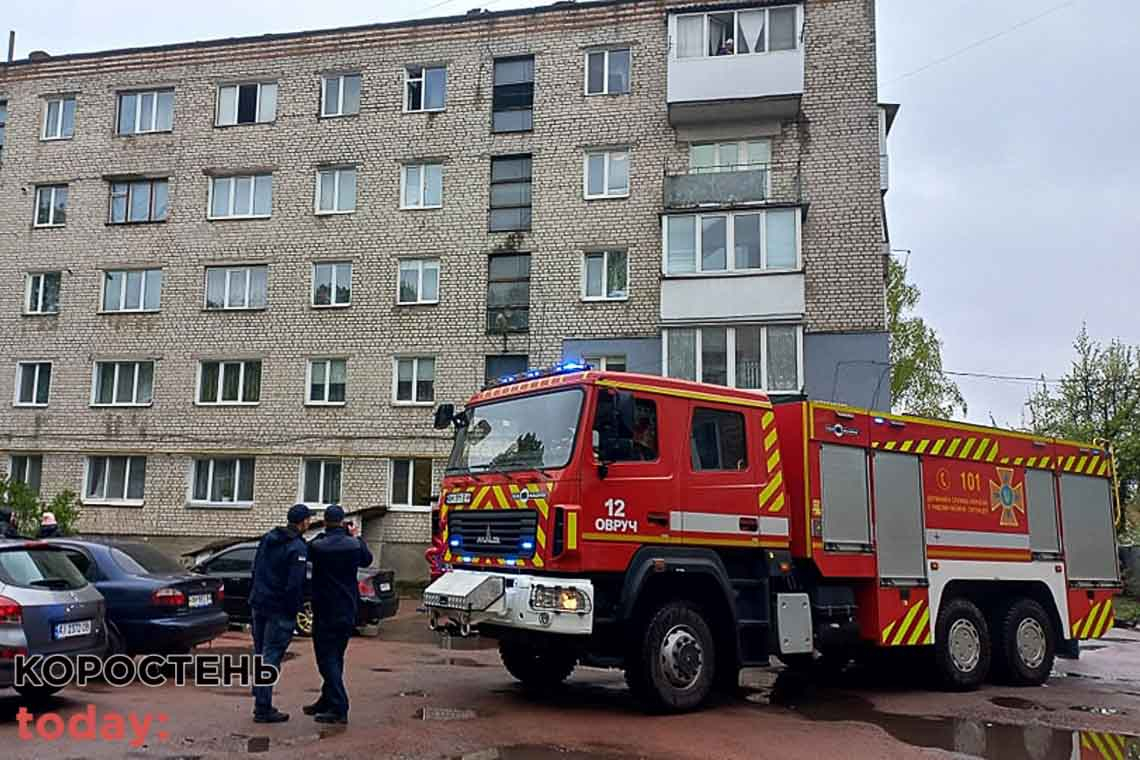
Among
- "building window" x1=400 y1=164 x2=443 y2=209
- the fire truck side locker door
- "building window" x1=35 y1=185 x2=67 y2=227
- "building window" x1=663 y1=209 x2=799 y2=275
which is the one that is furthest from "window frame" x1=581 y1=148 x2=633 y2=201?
the fire truck side locker door

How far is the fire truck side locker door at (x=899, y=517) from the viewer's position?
34.8 ft

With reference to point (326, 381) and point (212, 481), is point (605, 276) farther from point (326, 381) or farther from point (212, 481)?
point (212, 481)

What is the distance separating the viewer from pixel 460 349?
89.2 ft

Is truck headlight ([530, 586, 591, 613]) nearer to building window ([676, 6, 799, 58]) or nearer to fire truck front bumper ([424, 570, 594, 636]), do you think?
fire truck front bumper ([424, 570, 594, 636])

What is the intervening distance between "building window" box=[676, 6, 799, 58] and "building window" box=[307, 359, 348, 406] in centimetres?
1270

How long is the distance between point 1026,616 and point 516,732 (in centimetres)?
695

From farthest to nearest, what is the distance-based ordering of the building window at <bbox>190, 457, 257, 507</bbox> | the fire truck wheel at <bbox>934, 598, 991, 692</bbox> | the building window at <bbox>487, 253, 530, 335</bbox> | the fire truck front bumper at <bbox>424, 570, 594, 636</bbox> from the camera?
the building window at <bbox>190, 457, 257, 507</bbox>
the building window at <bbox>487, 253, 530, 335</bbox>
the fire truck wheel at <bbox>934, 598, 991, 692</bbox>
the fire truck front bumper at <bbox>424, 570, 594, 636</bbox>

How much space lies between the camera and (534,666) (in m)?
10.4

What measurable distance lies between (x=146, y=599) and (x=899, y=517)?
8212 millimetres

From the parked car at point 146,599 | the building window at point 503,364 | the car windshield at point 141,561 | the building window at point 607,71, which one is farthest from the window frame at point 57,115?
the parked car at point 146,599

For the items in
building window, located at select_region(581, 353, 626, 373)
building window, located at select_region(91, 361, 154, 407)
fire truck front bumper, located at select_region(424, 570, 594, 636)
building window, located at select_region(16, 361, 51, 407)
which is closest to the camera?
fire truck front bumper, located at select_region(424, 570, 594, 636)

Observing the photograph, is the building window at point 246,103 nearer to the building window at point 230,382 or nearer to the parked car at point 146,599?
the building window at point 230,382

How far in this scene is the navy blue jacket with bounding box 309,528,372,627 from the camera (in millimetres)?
8281

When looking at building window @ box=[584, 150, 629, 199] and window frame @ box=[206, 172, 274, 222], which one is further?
window frame @ box=[206, 172, 274, 222]
